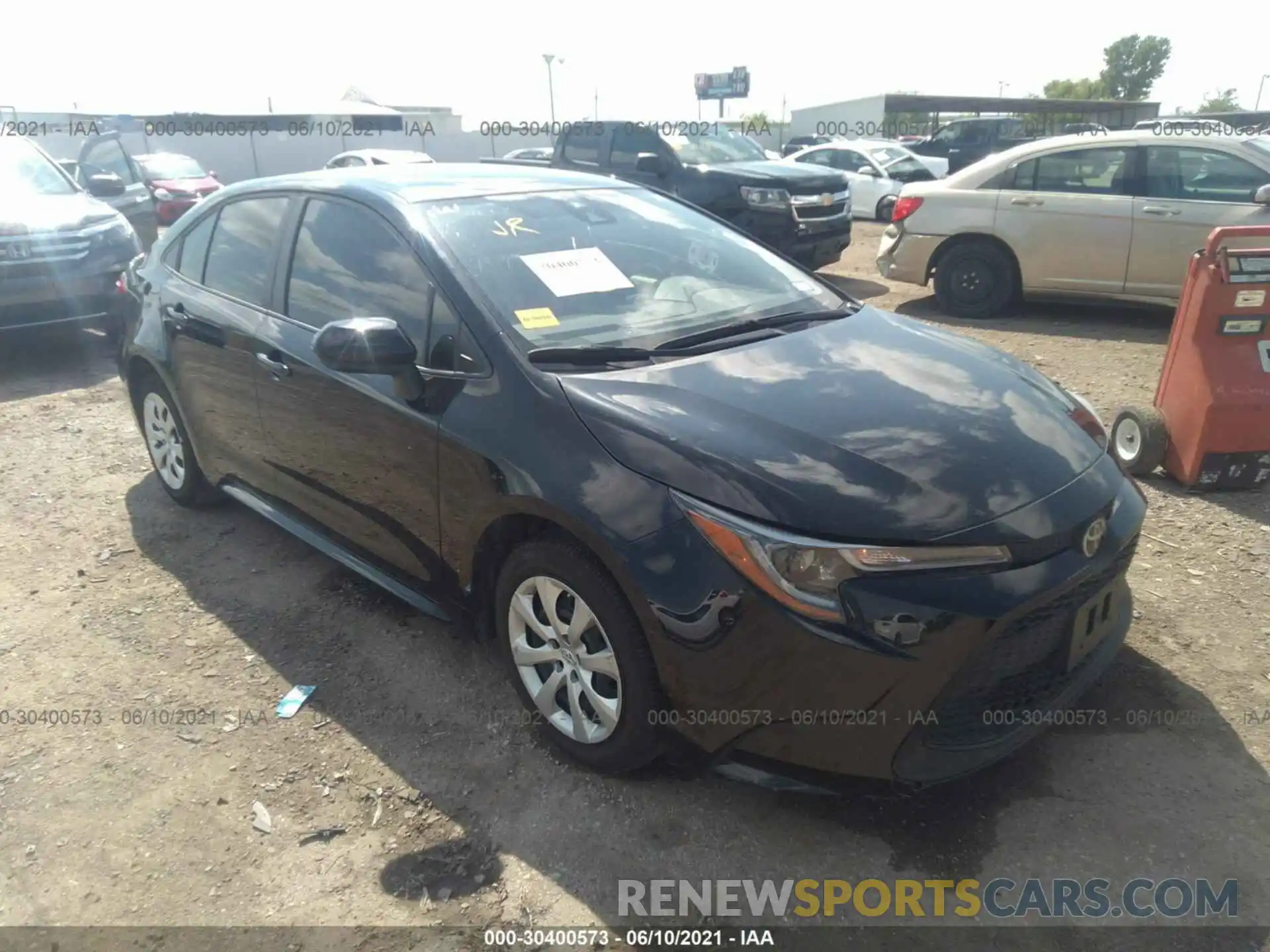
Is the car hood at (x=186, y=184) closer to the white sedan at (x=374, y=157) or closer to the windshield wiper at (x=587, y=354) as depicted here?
the white sedan at (x=374, y=157)

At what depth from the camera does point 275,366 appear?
3.59 metres

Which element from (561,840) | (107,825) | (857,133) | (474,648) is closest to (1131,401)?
(474,648)

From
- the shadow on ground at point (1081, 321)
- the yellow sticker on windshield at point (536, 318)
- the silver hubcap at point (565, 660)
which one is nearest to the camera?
the silver hubcap at point (565, 660)

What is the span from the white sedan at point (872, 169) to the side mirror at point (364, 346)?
14435 mm

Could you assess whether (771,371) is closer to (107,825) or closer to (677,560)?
(677,560)

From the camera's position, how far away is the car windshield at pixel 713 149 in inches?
404

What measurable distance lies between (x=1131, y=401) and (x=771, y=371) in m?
4.13

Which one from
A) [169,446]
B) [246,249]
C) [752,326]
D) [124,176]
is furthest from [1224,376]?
[124,176]

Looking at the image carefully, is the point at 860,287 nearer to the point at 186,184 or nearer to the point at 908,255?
the point at 908,255

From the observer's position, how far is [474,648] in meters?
3.50

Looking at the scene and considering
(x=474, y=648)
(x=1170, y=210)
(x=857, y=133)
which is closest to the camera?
(x=474, y=648)

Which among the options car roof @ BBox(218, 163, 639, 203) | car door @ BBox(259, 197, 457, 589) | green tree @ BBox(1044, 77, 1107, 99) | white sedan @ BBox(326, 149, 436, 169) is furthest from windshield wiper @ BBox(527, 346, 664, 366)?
green tree @ BBox(1044, 77, 1107, 99)

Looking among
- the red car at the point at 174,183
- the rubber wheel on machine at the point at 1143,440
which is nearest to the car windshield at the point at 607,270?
the rubber wheel on machine at the point at 1143,440

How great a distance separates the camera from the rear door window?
12.4 feet
